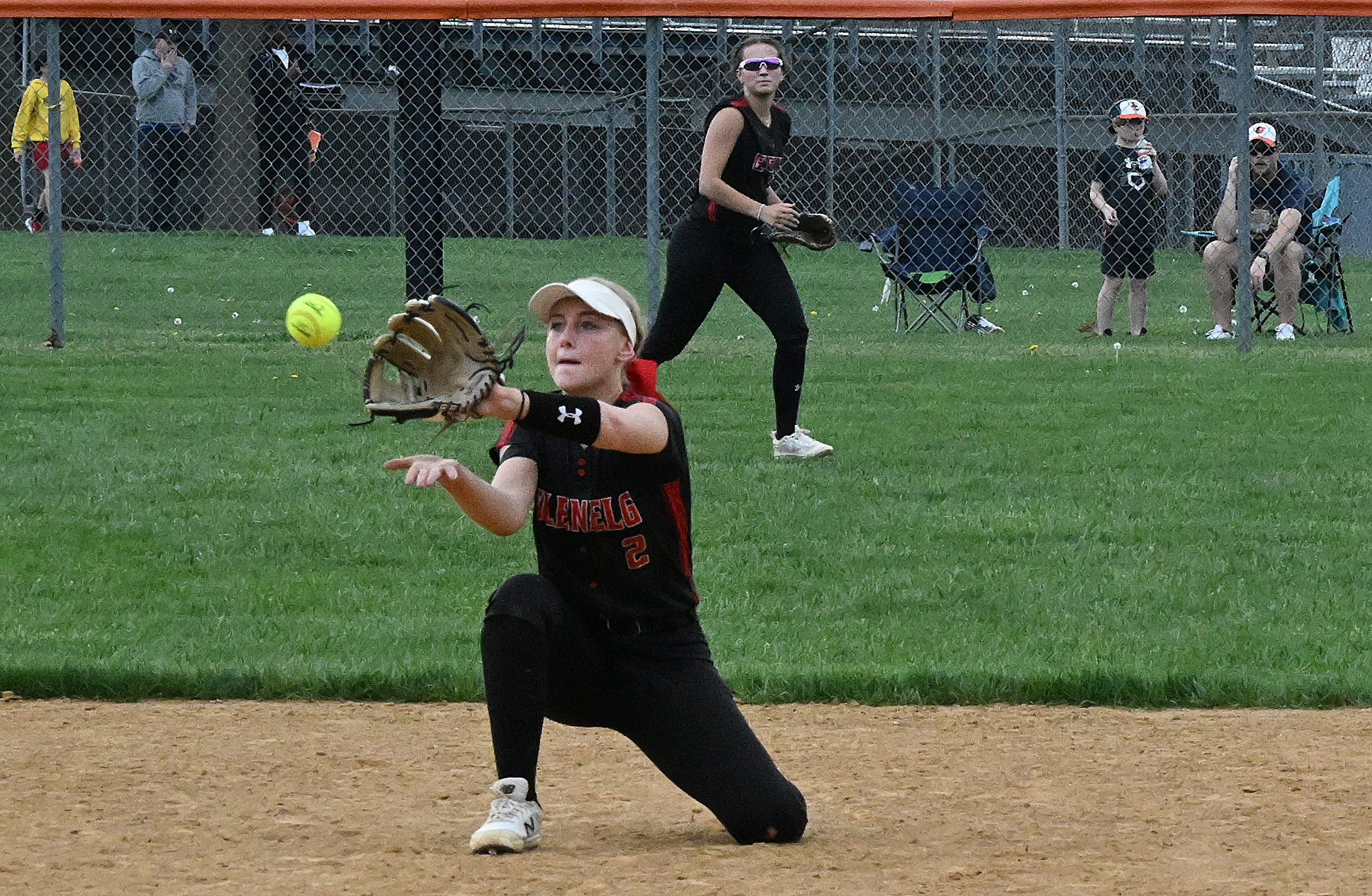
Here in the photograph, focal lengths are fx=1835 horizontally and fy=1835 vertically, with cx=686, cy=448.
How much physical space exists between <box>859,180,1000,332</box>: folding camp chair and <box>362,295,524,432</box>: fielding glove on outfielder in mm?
10240

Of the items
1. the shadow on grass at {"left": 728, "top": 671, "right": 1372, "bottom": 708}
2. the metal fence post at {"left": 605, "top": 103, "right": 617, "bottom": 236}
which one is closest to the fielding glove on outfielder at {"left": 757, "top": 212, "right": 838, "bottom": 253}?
the shadow on grass at {"left": 728, "top": 671, "right": 1372, "bottom": 708}

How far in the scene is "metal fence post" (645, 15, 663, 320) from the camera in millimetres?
10664

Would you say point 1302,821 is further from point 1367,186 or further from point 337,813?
point 1367,186

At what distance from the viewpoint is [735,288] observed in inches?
331

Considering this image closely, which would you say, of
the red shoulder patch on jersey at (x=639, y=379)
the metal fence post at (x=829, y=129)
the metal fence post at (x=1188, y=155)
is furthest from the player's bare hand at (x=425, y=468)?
the metal fence post at (x=1188, y=155)

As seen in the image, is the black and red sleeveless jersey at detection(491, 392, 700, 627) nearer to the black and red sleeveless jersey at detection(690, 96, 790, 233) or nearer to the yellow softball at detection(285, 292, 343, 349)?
the yellow softball at detection(285, 292, 343, 349)

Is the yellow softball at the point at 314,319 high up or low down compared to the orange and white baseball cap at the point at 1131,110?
down

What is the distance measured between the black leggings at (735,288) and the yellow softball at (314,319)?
326 centimetres

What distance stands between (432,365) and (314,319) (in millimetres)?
1661

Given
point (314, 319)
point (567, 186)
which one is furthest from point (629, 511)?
point (567, 186)

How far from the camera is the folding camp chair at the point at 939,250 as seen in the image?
13.6m

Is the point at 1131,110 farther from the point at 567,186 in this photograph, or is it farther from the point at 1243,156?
the point at 567,186

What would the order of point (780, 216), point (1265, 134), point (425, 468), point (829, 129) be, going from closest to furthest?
point (425, 468) → point (780, 216) → point (1265, 134) → point (829, 129)

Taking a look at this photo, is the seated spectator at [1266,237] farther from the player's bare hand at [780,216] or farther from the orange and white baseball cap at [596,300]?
the orange and white baseball cap at [596,300]
